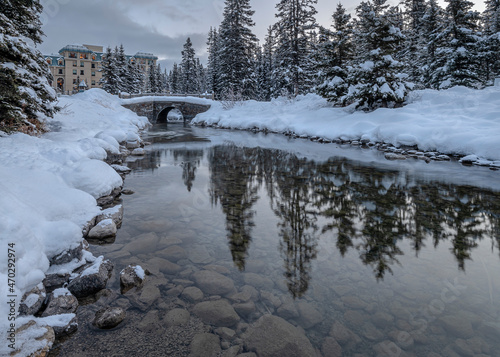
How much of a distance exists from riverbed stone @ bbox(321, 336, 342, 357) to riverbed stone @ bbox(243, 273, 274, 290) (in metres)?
1.11

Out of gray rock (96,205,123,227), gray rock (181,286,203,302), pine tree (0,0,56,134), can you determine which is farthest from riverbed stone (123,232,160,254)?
pine tree (0,0,56,134)

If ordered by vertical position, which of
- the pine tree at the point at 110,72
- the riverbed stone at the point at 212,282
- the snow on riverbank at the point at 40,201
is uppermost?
the pine tree at the point at 110,72

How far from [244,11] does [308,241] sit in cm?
4275

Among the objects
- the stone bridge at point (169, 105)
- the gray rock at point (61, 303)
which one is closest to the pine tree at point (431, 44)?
the stone bridge at point (169, 105)

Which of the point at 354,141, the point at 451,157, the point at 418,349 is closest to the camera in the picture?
the point at 418,349

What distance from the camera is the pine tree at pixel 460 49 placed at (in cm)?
2150

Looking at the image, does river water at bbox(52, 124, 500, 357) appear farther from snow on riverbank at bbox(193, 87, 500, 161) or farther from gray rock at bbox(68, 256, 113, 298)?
snow on riverbank at bbox(193, 87, 500, 161)

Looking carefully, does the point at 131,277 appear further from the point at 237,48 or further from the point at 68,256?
the point at 237,48

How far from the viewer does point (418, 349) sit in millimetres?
2949

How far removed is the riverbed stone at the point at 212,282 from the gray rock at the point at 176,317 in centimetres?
49

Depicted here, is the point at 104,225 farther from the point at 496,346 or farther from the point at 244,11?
the point at 244,11

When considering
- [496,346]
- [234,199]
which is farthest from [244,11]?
[496,346]

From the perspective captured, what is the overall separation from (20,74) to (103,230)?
20.2ft

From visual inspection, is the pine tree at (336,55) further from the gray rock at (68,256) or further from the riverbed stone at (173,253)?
the gray rock at (68,256)
